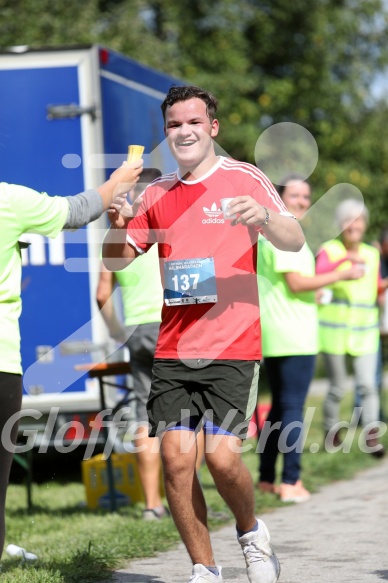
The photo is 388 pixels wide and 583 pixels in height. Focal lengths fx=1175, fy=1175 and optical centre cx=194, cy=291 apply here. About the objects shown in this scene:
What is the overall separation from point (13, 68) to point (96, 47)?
0.62m

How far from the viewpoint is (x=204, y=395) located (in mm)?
4711

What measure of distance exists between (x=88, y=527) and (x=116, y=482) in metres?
1.15

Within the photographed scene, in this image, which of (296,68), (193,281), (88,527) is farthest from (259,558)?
(296,68)

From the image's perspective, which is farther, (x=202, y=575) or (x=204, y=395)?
(x=204, y=395)

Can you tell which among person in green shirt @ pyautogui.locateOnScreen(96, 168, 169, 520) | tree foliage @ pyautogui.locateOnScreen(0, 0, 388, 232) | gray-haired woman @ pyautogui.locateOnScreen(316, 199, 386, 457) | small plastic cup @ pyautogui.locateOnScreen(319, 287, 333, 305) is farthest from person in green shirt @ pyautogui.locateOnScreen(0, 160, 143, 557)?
tree foliage @ pyautogui.locateOnScreen(0, 0, 388, 232)

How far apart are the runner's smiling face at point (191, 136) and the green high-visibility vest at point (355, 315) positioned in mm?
5561

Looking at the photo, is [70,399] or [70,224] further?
[70,399]

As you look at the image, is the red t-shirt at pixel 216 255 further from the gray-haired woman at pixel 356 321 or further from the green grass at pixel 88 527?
the gray-haired woman at pixel 356 321

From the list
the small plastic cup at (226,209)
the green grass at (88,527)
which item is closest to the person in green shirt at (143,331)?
the green grass at (88,527)

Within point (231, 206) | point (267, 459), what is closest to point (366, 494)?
point (267, 459)

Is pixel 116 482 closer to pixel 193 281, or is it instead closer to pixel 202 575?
pixel 202 575

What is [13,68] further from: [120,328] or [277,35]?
[277,35]

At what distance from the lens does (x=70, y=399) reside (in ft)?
28.8

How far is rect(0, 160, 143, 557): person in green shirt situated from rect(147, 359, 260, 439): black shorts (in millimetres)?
590
